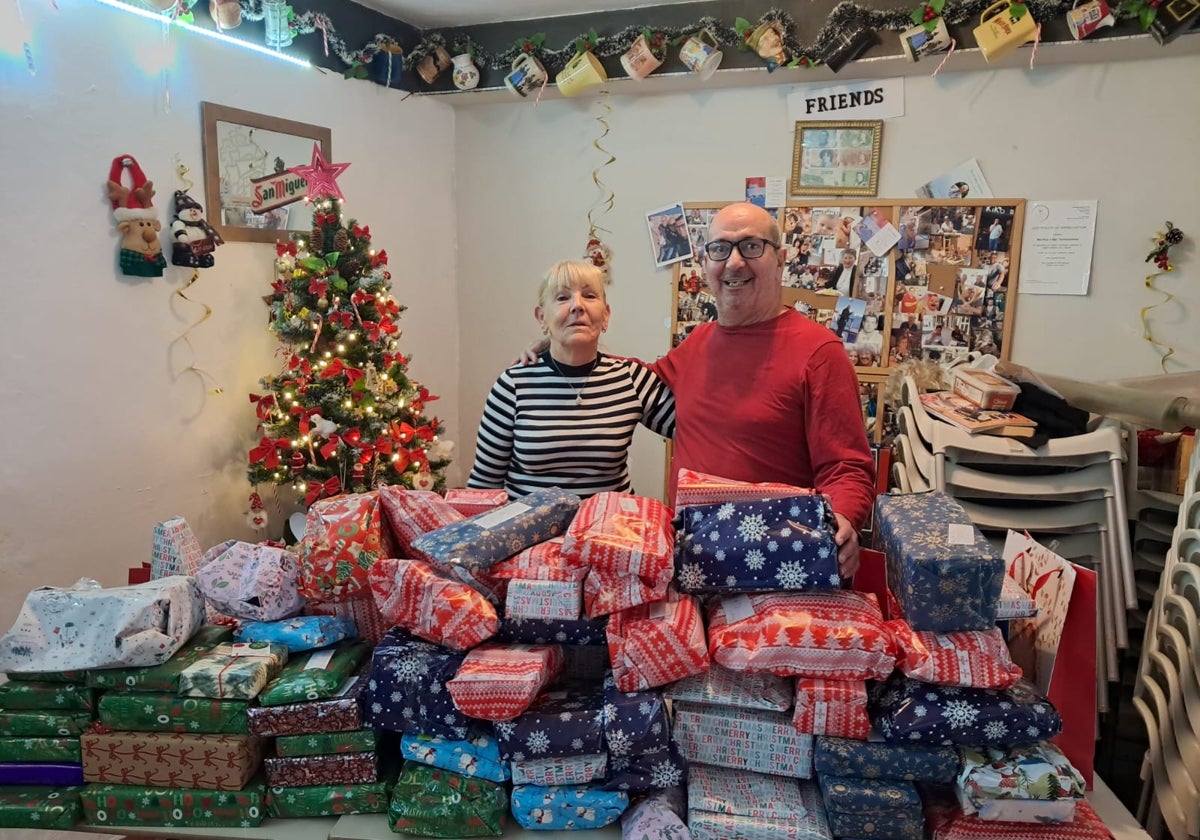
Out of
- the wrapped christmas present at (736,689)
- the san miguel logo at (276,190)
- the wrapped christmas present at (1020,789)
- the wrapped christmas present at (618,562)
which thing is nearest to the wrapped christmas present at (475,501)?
the wrapped christmas present at (618,562)

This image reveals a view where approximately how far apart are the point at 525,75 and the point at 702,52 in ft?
2.82

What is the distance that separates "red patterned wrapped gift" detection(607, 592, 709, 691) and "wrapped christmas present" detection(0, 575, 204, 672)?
0.77m

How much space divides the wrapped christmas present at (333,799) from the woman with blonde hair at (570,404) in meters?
0.86

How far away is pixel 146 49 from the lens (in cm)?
276

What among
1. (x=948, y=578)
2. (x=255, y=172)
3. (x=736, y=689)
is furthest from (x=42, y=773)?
(x=255, y=172)

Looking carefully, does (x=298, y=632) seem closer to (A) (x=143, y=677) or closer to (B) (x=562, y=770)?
(A) (x=143, y=677)

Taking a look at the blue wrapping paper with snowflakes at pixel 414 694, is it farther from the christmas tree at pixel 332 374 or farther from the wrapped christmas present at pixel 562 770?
the christmas tree at pixel 332 374

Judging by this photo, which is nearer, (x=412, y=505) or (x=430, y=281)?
(x=412, y=505)

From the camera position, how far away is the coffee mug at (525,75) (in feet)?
12.0

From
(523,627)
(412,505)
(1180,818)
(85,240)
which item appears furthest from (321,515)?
(85,240)

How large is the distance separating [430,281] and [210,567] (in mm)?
2981

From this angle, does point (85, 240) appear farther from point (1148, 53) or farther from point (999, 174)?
point (1148, 53)

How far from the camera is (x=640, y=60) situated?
11.3 ft

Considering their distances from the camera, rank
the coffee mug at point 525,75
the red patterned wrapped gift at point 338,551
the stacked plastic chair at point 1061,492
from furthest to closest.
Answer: the coffee mug at point 525,75, the stacked plastic chair at point 1061,492, the red patterned wrapped gift at point 338,551
